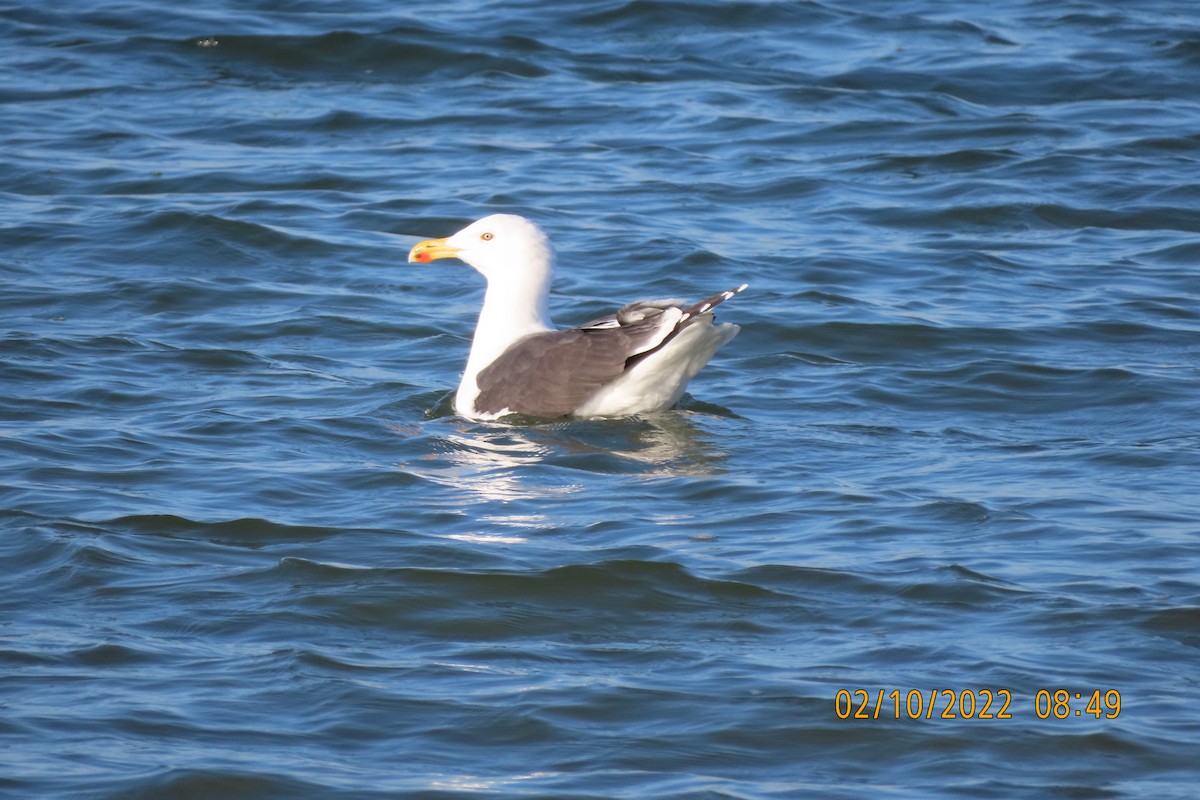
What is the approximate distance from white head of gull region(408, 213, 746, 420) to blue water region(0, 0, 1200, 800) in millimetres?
173

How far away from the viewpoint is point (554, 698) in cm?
547

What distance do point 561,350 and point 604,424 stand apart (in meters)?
A: 0.43

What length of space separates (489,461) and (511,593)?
186 cm

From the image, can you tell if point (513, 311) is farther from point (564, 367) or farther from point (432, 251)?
point (564, 367)

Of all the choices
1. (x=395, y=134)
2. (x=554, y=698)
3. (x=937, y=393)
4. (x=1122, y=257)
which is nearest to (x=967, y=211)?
(x=1122, y=257)

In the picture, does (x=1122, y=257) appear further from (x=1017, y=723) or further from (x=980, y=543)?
(x=1017, y=723)

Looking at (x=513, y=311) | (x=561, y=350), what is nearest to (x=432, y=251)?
(x=513, y=311)

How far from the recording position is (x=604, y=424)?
350 inches

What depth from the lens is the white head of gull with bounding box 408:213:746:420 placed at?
8.62 m
